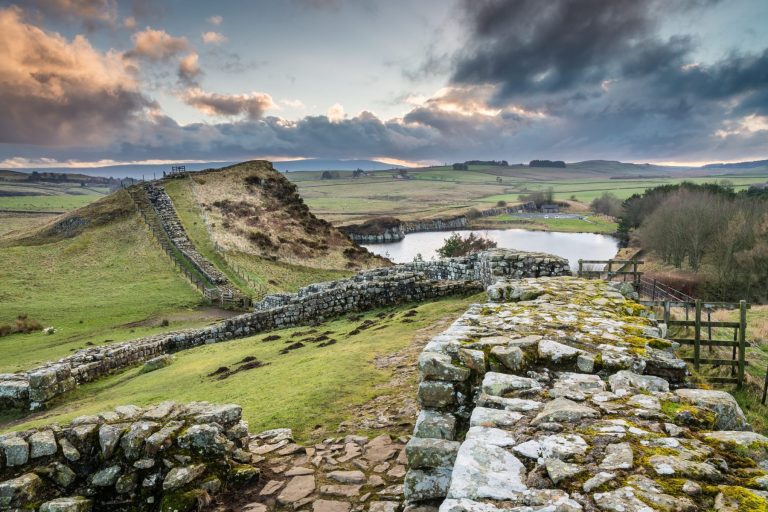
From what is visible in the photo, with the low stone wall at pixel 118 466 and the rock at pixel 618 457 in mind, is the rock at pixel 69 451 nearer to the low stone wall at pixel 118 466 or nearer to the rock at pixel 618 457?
the low stone wall at pixel 118 466

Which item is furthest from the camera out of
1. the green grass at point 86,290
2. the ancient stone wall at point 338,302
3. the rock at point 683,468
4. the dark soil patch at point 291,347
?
the green grass at point 86,290

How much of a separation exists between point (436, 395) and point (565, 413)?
1703 millimetres

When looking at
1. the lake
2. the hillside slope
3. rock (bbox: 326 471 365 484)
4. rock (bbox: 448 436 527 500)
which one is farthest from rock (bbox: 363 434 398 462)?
the lake

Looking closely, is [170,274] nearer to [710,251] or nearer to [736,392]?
[736,392]

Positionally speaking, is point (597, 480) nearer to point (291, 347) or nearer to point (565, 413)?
point (565, 413)

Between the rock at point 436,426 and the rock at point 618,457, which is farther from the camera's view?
the rock at point 436,426

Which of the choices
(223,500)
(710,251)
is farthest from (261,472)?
(710,251)

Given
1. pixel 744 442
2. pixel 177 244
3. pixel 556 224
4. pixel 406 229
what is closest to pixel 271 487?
pixel 744 442

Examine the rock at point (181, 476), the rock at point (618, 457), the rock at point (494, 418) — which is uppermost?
the rock at point (618, 457)

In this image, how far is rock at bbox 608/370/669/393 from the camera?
17.7 ft

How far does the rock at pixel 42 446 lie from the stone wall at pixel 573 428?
15.8ft

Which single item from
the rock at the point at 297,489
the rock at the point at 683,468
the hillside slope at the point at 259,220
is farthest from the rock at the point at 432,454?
the hillside slope at the point at 259,220

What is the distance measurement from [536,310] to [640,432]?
4432 millimetres

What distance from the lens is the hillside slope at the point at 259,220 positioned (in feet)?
160
